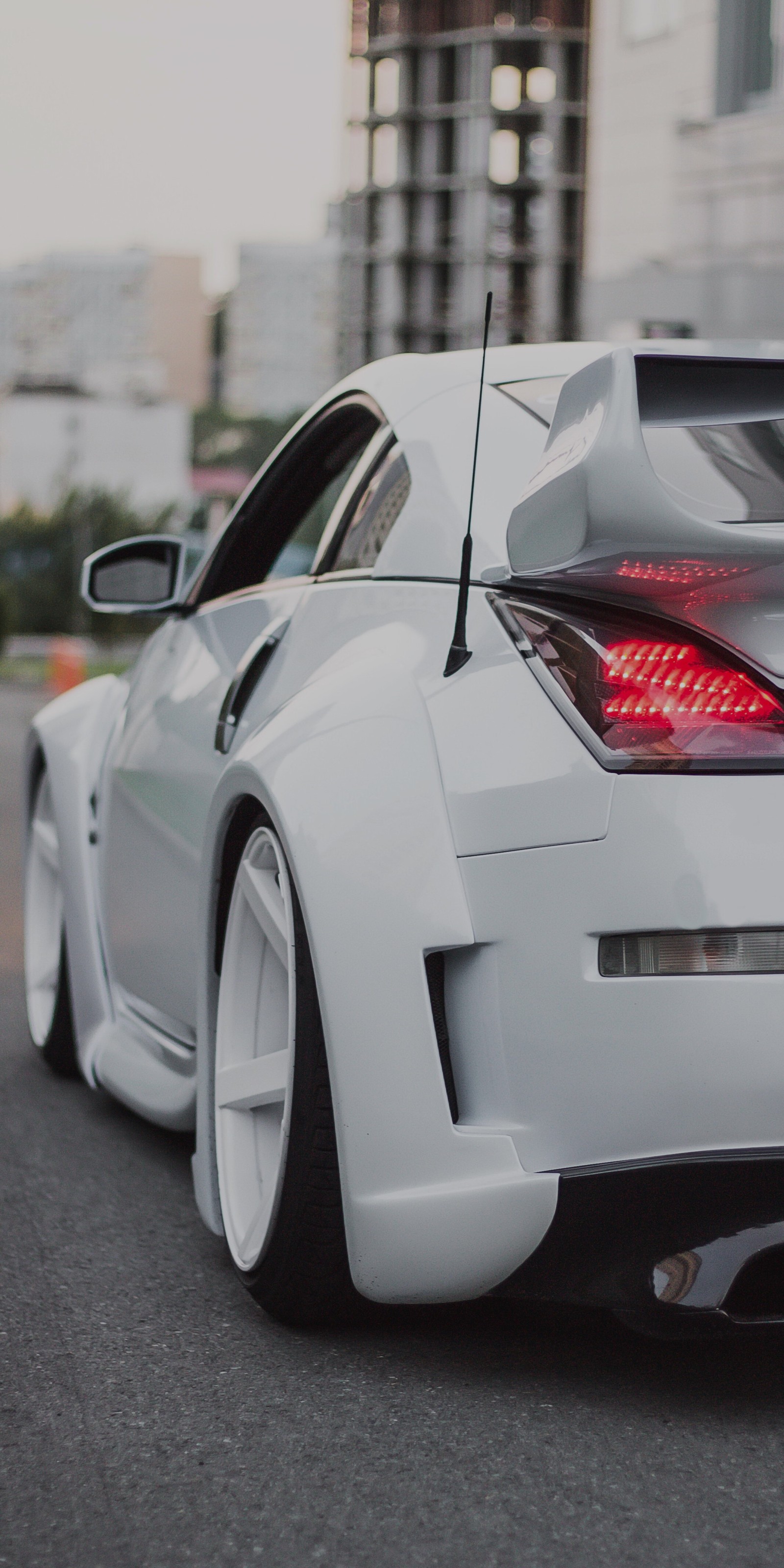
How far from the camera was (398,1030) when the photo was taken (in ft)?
7.32

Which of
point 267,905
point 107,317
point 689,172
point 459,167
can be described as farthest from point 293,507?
point 107,317

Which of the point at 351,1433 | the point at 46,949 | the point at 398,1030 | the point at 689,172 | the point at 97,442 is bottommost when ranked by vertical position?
the point at 97,442

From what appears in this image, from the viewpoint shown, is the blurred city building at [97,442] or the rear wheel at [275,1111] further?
the blurred city building at [97,442]

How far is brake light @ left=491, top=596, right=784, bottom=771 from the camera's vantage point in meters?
2.10

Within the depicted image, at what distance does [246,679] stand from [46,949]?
5.44 feet

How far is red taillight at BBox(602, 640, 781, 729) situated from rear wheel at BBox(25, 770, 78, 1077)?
2.32 meters

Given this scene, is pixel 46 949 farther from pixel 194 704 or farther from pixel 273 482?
pixel 273 482

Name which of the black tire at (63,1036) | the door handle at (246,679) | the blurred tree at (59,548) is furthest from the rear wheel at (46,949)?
the blurred tree at (59,548)

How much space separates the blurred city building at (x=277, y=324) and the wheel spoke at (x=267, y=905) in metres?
161

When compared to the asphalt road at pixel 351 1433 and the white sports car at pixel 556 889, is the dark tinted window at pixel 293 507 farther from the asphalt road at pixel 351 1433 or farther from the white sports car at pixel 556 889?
the asphalt road at pixel 351 1433

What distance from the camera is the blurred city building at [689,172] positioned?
18453 mm

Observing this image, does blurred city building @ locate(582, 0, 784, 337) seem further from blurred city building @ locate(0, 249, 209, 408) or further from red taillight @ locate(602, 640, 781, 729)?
blurred city building @ locate(0, 249, 209, 408)

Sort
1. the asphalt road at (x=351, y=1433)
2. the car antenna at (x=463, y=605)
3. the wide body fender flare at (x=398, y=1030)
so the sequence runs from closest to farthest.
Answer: the asphalt road at (x=351, y=1433), the wide body fender flare at (x=398, y=1030), the car antenna at (x=463, y=605)

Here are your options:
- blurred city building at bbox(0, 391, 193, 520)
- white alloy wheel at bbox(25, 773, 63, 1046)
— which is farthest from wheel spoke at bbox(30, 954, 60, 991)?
blurred city building at bbox(0, 391, 193, 520)
